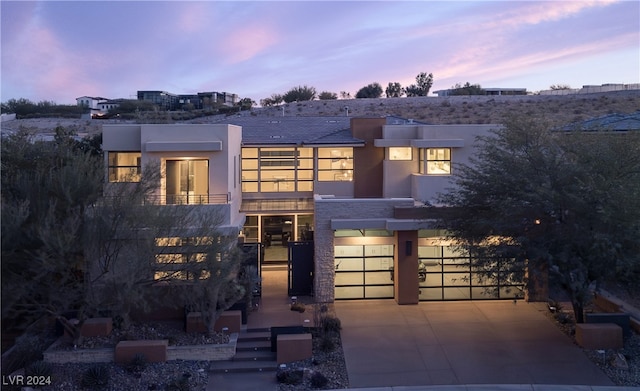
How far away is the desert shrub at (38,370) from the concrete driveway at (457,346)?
24.7 feet

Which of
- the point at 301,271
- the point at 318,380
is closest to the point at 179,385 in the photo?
the point at 318,380

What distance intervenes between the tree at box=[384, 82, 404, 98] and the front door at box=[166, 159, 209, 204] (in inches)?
2650

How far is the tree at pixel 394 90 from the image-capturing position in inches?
3332

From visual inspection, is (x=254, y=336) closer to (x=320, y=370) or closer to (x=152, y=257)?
(x=320, y=370)

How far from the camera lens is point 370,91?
281ft

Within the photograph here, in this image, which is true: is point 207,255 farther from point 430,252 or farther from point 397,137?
point 397,137

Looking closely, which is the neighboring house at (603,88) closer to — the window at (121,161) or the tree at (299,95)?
the tree at (299,95)

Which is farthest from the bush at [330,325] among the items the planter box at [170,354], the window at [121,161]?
the window at [121,161]

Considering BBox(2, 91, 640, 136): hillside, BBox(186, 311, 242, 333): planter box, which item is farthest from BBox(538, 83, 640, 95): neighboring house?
BBox(186, 311, 242, 333): planter box

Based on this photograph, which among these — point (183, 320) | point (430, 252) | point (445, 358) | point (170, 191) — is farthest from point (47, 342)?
point (430, 252)

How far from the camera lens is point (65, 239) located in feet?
41.3

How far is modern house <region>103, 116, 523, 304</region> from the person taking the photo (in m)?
19.4

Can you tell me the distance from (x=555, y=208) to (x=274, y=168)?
13.5 meters

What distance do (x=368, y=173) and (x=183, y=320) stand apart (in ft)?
38.3
